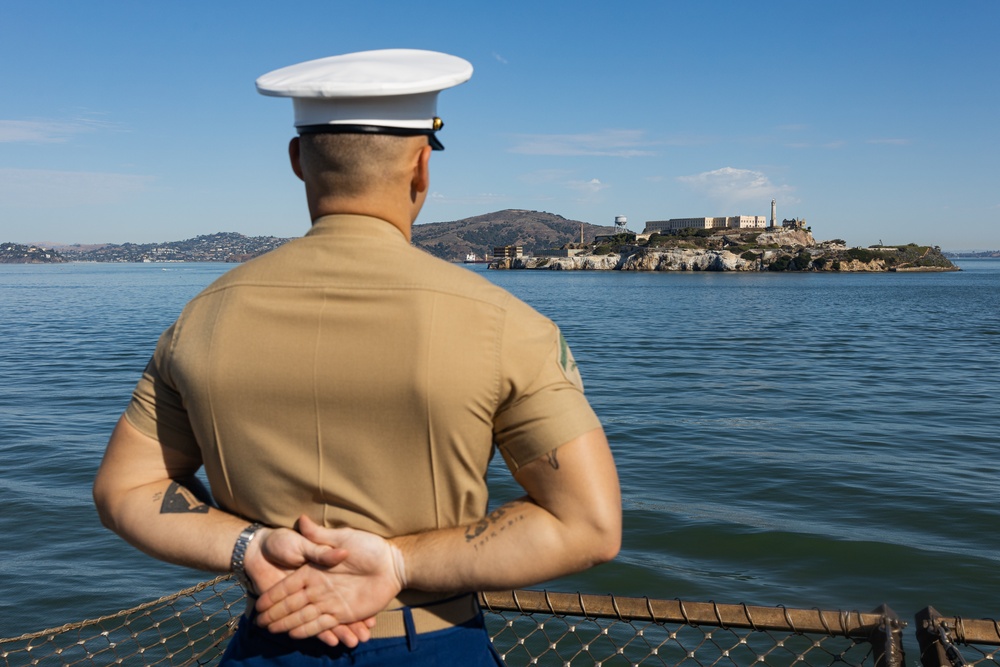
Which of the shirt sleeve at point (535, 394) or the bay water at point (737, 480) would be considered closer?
the shirt sleeve at point (535, 394)

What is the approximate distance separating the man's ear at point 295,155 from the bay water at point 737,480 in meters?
6.70

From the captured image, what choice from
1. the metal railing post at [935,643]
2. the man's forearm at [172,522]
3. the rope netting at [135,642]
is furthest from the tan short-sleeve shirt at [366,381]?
the rope netting at [135,642]

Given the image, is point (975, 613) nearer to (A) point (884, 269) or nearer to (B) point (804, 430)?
(B) point (804, 430)

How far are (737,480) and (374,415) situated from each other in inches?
437

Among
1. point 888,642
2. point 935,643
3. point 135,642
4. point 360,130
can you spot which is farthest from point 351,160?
point 135,642

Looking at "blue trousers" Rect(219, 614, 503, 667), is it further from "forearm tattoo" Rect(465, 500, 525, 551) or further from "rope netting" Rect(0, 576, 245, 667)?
"rope netting" Rect(0, 576, 245, 667)

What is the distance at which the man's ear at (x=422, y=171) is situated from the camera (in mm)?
1745

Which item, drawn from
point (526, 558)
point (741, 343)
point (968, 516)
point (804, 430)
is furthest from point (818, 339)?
point (526, 558)

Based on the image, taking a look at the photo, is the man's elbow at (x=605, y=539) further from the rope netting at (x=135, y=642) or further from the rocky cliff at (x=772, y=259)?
the rocky cliff at (x=772, y=259)

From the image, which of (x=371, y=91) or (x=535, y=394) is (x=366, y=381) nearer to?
(x=535, y=394)

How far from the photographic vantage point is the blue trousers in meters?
1.67

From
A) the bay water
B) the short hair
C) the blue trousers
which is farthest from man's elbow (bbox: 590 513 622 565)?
the bay water

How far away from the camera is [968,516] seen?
402 inches

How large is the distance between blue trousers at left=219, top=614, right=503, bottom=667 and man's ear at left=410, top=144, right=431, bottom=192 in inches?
36.6
